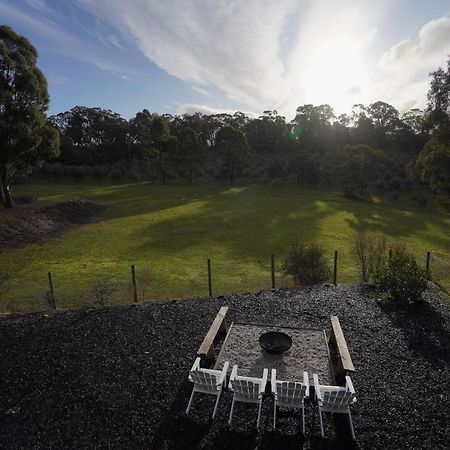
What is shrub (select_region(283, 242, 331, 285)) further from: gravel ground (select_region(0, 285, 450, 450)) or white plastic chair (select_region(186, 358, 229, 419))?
white plastic chair (select_region(186, 358, 229, 419))

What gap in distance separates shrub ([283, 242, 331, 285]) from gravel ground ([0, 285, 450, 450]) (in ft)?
12.3

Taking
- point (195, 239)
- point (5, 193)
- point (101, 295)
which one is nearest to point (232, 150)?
point (195, 239)

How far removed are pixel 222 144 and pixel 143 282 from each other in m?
45.2

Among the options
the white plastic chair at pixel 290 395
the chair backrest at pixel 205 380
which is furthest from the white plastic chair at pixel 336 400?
the chair backrest at pixel 205 380

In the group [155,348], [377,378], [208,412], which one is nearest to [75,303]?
[155,348]

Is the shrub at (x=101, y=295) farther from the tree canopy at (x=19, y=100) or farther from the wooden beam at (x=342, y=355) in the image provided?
the tree canopy at (x=19, y=100)

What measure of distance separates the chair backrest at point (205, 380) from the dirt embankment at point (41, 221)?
21.8 meters

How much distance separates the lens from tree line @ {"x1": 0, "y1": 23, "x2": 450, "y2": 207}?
27.3m

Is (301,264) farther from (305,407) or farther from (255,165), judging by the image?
(255,165)

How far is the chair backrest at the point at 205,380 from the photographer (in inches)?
272

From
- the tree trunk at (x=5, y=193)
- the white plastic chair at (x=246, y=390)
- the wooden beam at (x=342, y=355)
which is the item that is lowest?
the wooden beam at (x=342, y=355)

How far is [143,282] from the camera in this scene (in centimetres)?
1723

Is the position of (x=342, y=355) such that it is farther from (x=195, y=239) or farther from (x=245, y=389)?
(x=195, y=239)

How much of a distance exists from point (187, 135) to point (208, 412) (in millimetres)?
60951
